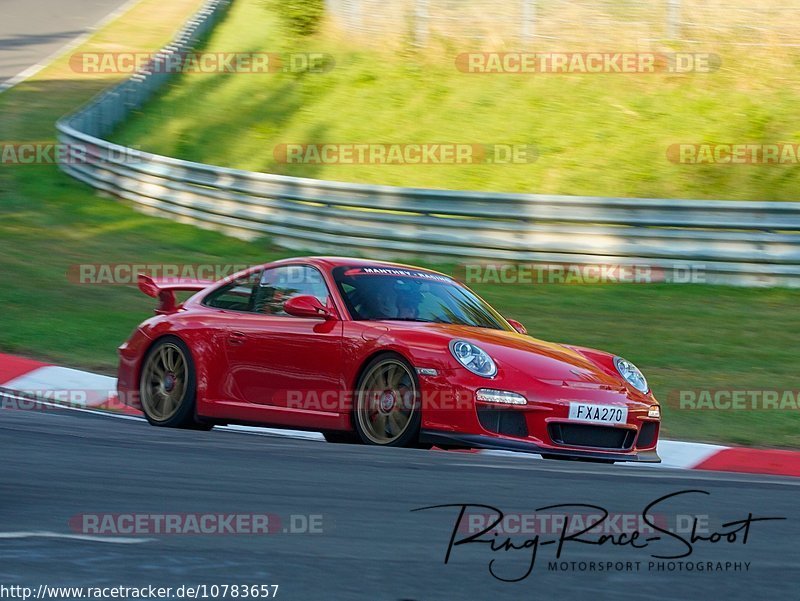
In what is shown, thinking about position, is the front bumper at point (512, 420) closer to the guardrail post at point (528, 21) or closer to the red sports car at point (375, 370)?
the red sports car at point (375, 370)

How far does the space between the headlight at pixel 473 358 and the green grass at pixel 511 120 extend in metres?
8.82

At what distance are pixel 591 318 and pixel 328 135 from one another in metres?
8.56

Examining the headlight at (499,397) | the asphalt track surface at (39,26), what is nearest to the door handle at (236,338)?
the headlight at (499,397)

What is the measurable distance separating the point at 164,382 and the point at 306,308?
1373 millimetres

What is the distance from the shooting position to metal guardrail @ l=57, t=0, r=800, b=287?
43.9 feet

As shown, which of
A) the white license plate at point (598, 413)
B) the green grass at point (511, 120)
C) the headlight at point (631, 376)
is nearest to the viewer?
the white license plate at point (598, 413)

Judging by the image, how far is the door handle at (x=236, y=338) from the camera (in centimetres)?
819

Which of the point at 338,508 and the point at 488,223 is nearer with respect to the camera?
the point at 338,508

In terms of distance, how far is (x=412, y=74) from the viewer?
70.4 ft

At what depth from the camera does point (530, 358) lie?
7.49 metres

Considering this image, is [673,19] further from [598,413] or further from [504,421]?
[504,421]

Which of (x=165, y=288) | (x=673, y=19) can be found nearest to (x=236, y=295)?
(x=165, y=288)

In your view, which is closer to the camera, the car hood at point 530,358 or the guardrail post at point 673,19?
the car hood at point 530,358

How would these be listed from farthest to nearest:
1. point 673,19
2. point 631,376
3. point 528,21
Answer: point 528,21 < point 673,19 < point 631,376
